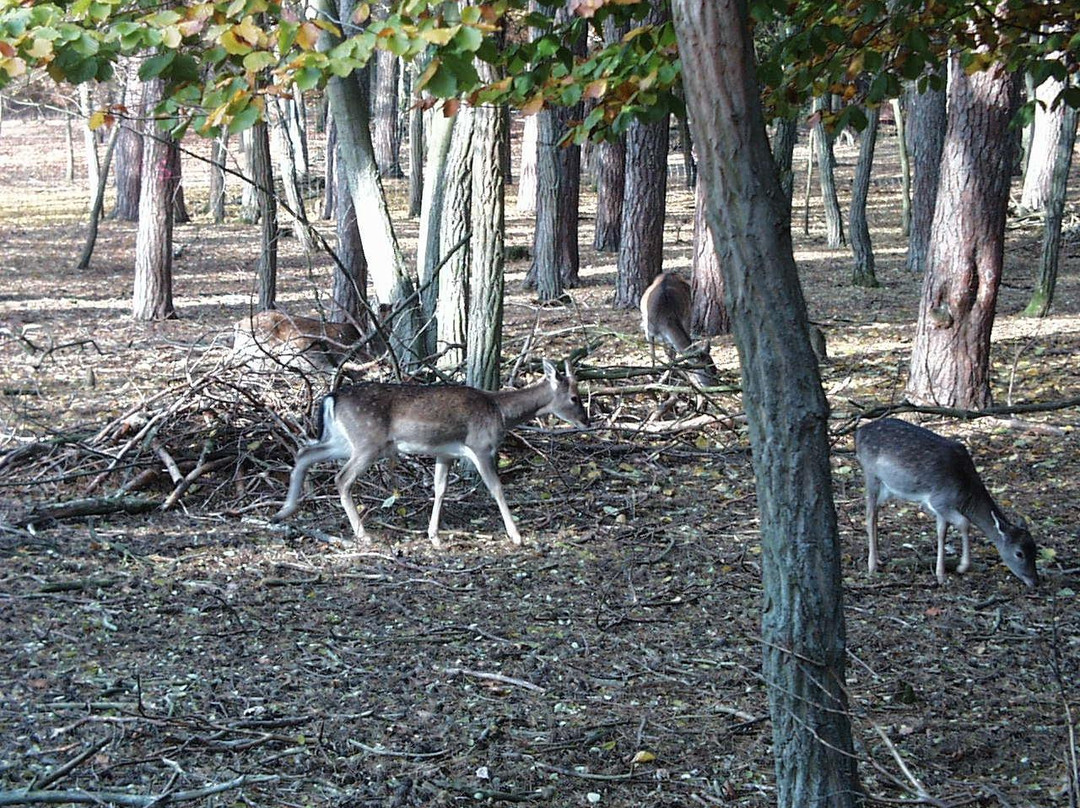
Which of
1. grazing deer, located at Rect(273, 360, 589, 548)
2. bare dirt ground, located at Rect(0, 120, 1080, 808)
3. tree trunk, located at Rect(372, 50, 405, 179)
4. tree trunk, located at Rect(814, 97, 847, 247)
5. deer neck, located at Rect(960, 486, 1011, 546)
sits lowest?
bare dirt ground, located at Rect(0, 120, 1080, 808)

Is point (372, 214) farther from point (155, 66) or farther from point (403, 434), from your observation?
point (155, 66)

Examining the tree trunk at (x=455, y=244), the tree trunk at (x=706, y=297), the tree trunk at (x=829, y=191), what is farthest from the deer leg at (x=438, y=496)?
the tree trunk at (x=829, y=191)

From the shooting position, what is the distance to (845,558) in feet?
25.4

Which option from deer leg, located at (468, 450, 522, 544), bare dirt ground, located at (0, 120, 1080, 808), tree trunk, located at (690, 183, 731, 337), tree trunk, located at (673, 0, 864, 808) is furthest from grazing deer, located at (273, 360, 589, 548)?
tree trunk, located at (690, 183, 731, 337)

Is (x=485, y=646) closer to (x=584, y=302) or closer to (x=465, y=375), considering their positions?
(x=465, y=375)

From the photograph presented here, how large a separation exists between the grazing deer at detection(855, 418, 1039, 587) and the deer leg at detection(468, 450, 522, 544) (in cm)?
219

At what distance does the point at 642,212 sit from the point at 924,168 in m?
5.91

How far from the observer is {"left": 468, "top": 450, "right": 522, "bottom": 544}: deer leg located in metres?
8.09

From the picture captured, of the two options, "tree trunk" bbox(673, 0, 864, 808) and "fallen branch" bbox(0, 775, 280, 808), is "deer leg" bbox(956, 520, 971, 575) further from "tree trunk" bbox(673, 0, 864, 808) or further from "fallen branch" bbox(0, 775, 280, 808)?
"fallen branch" bbox(0, 775, 280, 808)

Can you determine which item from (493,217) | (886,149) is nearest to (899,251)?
(493,217)

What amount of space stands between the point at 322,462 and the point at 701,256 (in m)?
7.88

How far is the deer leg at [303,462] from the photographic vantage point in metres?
8.25

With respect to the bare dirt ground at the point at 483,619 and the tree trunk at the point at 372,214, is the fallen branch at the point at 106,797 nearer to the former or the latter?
the bare dirt ground at the point at 483,619

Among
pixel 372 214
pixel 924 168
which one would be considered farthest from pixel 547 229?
pixel 372 214
